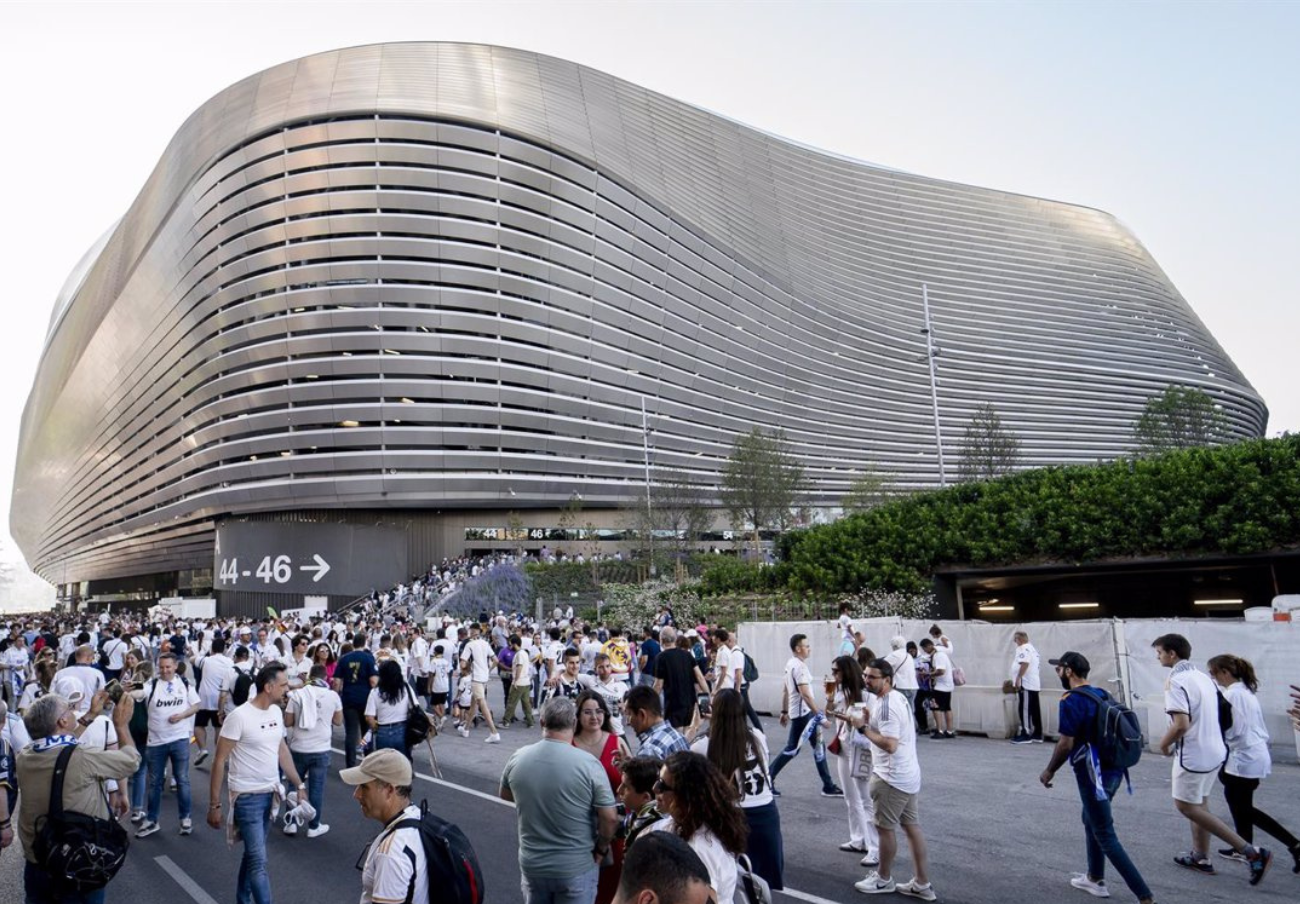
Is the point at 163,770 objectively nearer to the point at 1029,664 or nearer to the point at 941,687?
the point at 941,687

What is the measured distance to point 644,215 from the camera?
60.6 metres

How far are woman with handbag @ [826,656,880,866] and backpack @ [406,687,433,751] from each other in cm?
435

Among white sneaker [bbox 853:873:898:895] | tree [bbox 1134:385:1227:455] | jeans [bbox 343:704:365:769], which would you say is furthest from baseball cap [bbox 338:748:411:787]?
tree [bbox 1134:385:1227:455]

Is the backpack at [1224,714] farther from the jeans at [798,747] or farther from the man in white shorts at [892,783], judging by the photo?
the jeans at [798,747]

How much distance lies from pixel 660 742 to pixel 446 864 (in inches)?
65.4

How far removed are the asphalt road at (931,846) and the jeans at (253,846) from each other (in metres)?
0.88

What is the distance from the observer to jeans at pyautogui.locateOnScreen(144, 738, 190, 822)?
846 cm

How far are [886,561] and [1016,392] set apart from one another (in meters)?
76.3

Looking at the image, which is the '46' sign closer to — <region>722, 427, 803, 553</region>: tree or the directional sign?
the directional sign

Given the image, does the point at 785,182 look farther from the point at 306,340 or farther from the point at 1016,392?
the point at 306,340

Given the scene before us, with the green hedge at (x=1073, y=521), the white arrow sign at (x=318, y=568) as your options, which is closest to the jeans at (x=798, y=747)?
the green hedge at (x=1073, y=521)

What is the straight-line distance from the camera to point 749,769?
4715mm

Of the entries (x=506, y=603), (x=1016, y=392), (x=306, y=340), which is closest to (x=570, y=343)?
(x=306, y=340)

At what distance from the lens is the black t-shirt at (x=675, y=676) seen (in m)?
9.87
